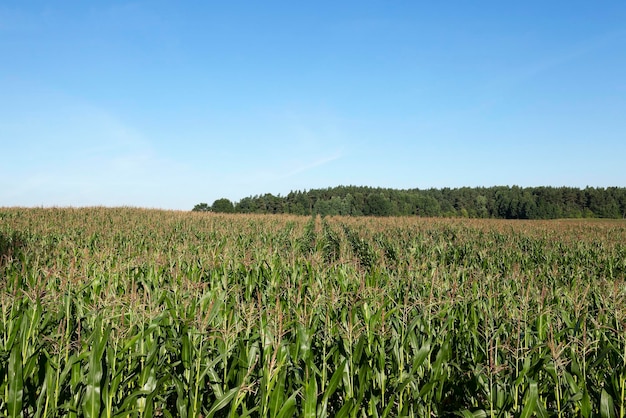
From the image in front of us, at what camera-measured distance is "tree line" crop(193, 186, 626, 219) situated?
92.9 m

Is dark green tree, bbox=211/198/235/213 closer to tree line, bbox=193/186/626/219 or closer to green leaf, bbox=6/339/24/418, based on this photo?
tree line, bbox=193/186/626/219

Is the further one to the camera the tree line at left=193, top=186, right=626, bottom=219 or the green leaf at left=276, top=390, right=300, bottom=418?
the tree line at left=193, top=186, right=626, bottom=219

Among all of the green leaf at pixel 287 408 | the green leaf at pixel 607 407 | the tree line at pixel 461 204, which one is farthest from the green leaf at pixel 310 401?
the tree line at pixel 461 204

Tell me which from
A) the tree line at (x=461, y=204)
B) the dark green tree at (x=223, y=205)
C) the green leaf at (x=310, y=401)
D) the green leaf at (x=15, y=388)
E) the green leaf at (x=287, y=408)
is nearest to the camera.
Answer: the green leaf at (x=287, y=408)

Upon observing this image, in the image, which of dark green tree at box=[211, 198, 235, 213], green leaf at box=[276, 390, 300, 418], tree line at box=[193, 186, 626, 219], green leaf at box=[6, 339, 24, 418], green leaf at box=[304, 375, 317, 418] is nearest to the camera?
green leaf at box=[276, 390, 300, 418]

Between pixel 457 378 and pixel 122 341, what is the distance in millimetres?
3803

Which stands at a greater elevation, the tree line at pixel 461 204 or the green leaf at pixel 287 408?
the tree line at pixel 461 204

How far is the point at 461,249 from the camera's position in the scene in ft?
55.7

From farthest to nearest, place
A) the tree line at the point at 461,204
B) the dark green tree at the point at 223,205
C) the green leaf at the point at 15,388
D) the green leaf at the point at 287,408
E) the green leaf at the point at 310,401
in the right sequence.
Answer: the tree line at the point at 461,204 → the dark green tree at the point at 223,205 → the green leaf at the point at 15,388 → the green leaf at the point at 310,401 → the green leaf at the point at 287,408

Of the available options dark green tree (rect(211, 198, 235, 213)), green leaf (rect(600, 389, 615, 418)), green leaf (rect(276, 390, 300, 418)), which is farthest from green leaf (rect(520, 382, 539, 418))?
dark green tree (rect(211, 198, 235, 213))

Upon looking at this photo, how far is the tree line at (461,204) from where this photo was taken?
92.9 meters

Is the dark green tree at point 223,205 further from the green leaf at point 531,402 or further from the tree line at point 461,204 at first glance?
the green leaf at point 531,402

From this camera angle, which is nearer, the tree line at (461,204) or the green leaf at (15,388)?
the green leaf at (15,388)

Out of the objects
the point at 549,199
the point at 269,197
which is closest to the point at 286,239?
the point at 269,197
